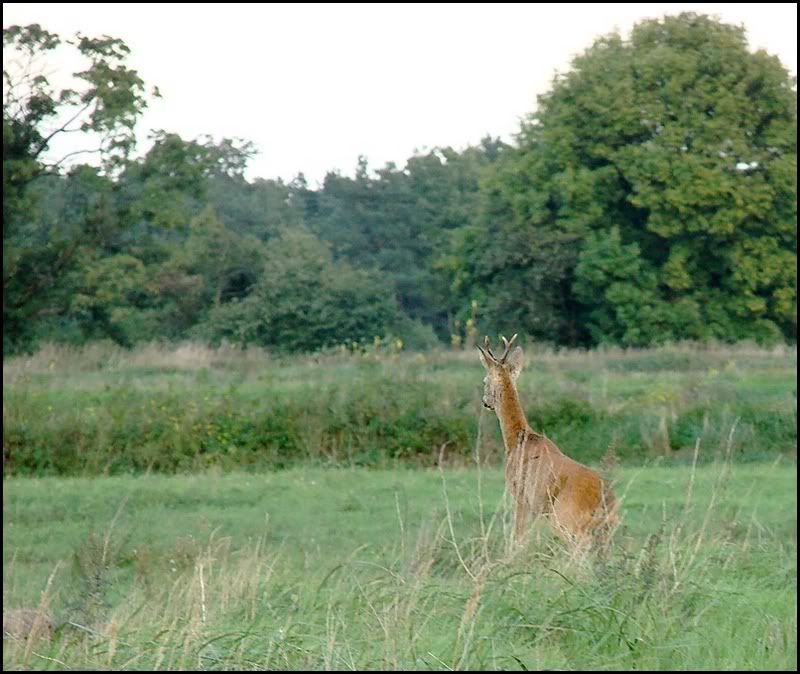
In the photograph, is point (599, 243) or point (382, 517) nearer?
point (382, 517)

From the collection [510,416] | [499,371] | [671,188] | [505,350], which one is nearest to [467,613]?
[510,416]

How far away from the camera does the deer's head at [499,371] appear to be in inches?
193

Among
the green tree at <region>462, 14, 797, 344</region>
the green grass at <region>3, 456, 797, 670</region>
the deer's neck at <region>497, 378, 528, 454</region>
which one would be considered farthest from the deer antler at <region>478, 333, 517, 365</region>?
the green tree at <region>462, 14, 797, 344</region>

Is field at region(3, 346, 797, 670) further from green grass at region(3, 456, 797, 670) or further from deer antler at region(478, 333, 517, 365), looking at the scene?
deer antler at region(478, 333, 517, 365)

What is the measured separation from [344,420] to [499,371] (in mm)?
17500

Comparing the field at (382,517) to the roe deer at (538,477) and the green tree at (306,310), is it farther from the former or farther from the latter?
the green tree at (306,310)

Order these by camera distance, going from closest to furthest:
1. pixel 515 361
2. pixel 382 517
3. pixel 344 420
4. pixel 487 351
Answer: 1. pixel 487 351
2. pixel 515 361
3. pixel 382 517
4. pixel 344 420

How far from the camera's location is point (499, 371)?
5098mm

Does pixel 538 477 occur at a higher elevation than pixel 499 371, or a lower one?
lower

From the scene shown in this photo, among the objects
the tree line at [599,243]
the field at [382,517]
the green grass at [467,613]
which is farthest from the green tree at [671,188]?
the green grass at [467,613]

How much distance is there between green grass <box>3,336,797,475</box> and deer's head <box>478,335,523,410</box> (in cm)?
1426

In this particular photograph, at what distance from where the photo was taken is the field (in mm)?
5734

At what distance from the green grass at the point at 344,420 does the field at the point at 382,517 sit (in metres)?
0.05

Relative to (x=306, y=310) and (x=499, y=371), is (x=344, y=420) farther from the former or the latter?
(x=306, y=310)
